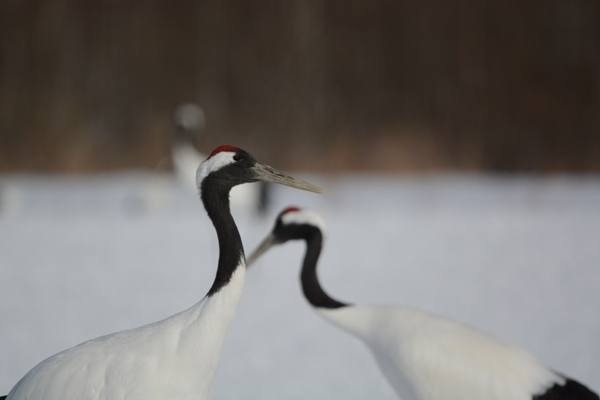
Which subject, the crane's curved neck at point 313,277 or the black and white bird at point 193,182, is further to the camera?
the black and white bird at point 193,182

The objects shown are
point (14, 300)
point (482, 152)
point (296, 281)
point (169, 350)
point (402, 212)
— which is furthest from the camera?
point (482, 152)

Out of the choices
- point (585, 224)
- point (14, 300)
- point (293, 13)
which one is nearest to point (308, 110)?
point (293, 13)

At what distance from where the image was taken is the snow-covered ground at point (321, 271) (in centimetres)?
289

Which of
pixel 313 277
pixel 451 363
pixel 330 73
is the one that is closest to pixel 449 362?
pixel 451 363

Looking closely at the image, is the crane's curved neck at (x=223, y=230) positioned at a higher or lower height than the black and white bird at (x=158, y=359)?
higher

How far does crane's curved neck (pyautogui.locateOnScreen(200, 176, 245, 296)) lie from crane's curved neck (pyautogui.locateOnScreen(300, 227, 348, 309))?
2.25 feet

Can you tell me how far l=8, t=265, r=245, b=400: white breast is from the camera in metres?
1.60

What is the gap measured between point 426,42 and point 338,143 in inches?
95.5

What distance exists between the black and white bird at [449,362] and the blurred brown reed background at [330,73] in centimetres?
746

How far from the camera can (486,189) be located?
Result: 28.6ft

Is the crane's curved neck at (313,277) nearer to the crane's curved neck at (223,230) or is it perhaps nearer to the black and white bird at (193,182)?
the crane's curved neck at (223,230)

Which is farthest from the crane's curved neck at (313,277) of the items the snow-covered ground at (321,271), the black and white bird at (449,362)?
the snow-covered ground at (321,271)

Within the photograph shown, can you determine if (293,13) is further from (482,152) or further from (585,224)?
(585,224)

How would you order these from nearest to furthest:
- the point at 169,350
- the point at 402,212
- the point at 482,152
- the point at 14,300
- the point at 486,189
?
the point at 169,350 → the point at 14,300 → the point at 402,212 → the point at 486,189 → the point at 482,152
